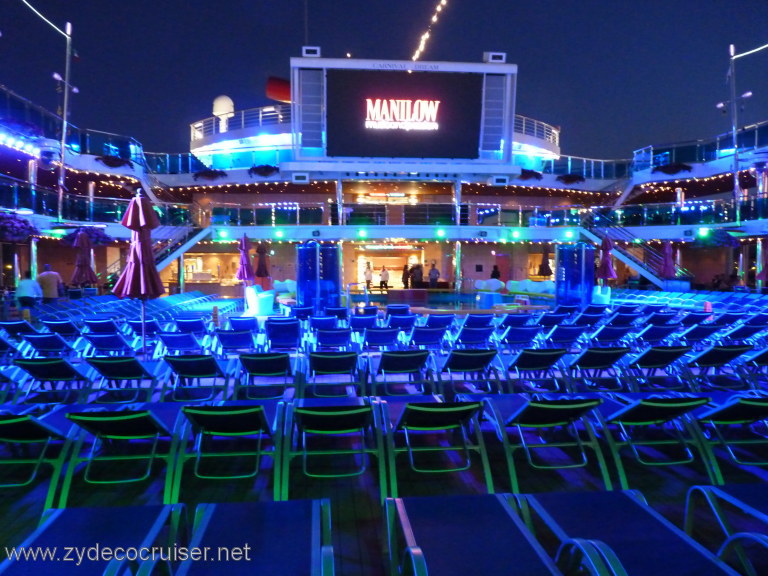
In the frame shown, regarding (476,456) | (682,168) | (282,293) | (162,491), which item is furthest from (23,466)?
(682,168)

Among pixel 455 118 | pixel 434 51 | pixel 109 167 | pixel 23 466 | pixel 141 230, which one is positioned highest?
pixel 434 51

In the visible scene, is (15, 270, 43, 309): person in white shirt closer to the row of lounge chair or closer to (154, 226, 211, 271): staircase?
(154, 226, 211, 271): staircase

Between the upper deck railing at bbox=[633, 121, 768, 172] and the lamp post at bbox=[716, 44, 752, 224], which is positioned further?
the upper deck railing at bbox=[633, 121, 768, 172]

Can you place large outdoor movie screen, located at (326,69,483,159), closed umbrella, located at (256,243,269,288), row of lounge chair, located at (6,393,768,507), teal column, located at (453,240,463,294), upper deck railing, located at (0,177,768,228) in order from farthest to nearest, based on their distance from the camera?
teal column, located at (453,240,463,294)
large outdoor movie screen, located at (326,69,483,159)
upper deck railing, located at (0,177,768,228)
closed umbrella, located at (256,243,269,288)
row of lounge chair, located at (6,393,768,507)

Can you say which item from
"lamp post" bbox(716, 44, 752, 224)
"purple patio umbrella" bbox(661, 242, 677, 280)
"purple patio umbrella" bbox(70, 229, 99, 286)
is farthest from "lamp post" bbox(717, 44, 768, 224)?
"purple patio umbrella" bbox(70, 229, 99, 286)

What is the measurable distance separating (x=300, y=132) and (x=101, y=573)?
799 inches

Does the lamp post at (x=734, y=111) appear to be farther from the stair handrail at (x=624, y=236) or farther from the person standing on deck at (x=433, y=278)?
the person standing on deck at (x=433, y=278)

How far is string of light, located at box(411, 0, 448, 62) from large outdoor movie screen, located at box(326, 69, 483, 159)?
4.80 feet

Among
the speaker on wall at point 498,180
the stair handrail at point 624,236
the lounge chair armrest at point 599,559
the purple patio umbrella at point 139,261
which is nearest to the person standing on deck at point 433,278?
the speaker on wall at point 498,180

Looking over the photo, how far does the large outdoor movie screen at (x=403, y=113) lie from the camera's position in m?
20.0

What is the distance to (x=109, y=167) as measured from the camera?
893 inches

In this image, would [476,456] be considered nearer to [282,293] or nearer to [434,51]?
[282,293]

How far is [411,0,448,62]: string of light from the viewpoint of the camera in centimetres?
1888

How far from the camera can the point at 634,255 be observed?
20812 mm
